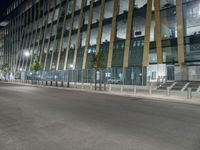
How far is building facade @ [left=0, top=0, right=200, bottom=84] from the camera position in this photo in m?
24.2

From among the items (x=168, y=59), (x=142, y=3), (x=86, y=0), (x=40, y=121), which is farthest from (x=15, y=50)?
(x=40, y=121)

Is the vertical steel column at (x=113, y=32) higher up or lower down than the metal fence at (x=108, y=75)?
higher up

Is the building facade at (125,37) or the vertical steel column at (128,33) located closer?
the building facade at (125,37)

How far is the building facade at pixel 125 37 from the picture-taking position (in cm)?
2423

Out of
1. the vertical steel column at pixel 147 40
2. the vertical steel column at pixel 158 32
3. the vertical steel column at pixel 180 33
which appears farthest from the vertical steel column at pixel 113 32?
the vertical steel column at pixel 180 33

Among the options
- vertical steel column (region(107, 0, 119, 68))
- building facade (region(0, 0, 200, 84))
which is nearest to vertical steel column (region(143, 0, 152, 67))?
building facade (region(0, 0, 200, 84))

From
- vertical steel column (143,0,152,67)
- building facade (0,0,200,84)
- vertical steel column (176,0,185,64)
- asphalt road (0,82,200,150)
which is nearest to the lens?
asphalt road (0,82,200,150)

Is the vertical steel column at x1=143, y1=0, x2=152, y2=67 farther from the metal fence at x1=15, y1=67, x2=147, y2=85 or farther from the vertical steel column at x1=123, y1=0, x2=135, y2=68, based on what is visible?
the vertical steel column at x1=123, y1=0, x2=135, y2=68

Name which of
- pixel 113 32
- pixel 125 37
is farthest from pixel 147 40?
pixel 113 32

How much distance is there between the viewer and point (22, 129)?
6.12 m

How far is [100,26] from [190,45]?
1717cm

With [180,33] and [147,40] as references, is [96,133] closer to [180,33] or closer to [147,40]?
[180,33]

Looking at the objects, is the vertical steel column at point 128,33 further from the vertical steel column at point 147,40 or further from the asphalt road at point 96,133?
the asphalt road at point 96,133

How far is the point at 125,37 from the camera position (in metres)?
31.9
